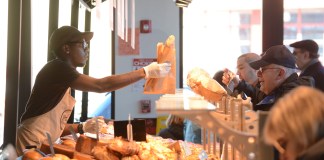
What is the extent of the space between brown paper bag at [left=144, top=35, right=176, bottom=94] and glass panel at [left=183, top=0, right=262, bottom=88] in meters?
3.90

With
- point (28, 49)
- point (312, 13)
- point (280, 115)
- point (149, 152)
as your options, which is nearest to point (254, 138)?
point (280, 115)

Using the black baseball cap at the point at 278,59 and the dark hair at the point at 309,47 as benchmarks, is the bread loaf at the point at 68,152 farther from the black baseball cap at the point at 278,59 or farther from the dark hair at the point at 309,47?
the dark hair at the point at 309,47

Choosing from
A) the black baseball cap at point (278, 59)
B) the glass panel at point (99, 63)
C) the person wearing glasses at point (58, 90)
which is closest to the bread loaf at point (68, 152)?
the person wearing glasses at point (58, 90)

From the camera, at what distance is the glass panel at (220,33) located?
252 inches

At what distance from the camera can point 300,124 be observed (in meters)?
1.08

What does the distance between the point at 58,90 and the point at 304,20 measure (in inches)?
179

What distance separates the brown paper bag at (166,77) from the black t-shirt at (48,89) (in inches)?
29.1

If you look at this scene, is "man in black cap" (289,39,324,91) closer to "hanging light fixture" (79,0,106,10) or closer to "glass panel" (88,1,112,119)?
"hanging light fixture" (79,0,106,10)

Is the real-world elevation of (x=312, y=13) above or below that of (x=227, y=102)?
above

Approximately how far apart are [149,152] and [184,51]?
4.31 meters

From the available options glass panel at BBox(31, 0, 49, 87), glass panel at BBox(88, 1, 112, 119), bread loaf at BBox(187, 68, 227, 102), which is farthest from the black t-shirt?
glass panel at BBox(88, 1, 112, 119)

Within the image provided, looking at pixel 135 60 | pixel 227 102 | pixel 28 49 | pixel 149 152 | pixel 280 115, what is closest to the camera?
pixel 280 115

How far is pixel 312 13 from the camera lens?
6.50 m

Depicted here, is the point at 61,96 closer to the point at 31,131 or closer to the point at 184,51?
the point at 31,131
